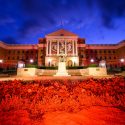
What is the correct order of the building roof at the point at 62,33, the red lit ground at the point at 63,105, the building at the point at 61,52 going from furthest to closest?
the building roof at the point at 62,33 < the building at the point at 61,52 < the red lit ground at the point at 63,105

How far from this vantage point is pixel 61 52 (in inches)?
1715

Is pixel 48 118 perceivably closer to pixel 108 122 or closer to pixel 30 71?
pixel 108 122

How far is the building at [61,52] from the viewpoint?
43.7 meters

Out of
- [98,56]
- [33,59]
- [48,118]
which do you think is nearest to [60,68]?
[48,118]

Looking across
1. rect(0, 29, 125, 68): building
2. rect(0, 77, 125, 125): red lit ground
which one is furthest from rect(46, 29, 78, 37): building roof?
rect(0, 77, 125, 125): red lit ground

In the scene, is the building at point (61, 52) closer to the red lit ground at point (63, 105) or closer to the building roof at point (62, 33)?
the building roof at point (62, 33)

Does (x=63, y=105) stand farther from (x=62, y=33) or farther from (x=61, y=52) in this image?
(x=62, y=33)

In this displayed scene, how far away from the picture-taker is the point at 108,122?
119 inches

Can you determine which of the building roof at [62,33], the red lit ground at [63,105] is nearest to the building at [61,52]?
the building roof at [62,33]

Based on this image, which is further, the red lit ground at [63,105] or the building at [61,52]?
the building at [61,52]

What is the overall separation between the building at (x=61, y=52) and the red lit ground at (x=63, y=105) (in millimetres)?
37218

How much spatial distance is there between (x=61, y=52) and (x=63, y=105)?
3957cm

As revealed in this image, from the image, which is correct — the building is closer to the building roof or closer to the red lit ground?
the building roof

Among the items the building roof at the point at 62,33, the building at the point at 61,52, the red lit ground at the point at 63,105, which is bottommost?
the red lit ground at the point at 63,105
